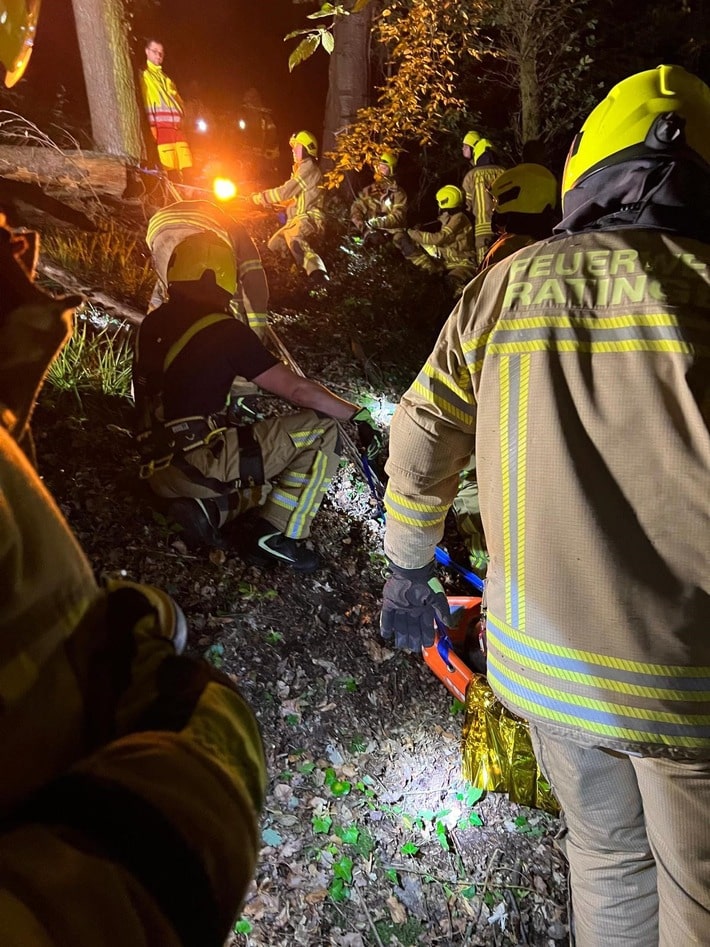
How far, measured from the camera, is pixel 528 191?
445 centimetres

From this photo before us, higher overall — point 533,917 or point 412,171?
point 412,171

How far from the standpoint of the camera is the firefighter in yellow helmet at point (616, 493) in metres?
1.48

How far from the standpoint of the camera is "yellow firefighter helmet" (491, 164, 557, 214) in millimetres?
4434

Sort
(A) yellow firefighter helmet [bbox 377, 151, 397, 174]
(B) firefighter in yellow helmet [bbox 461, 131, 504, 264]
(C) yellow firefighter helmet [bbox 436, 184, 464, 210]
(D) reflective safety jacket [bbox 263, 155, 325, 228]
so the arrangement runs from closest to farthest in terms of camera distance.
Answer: (B) firefighter in yellow helmet [bbox 461, 131, 504, 264]
(D) reflective safety jacket [bbox 263, 155, 325, 228]
(A) yellow firefighter helmet [bbox 377, 151, 397, 174]
(C) yellow firefighter helmet [bbox 436, 184, 464, 210]

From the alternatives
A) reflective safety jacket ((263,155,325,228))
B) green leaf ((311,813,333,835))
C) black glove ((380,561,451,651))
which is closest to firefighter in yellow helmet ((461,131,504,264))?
reflective safety jacket ((263,155,325,228))

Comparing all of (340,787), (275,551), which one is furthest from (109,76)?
(340,787)

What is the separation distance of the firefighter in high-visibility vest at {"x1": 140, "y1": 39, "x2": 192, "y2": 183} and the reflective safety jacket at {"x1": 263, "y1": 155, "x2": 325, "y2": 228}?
5.30 ft

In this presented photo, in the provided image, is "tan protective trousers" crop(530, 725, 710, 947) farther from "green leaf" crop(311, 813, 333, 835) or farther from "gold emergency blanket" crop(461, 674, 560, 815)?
"green leaf" crop(311, 813, 333, 835)

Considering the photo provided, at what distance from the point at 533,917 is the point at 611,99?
3232mm

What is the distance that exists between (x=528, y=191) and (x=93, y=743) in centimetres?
469

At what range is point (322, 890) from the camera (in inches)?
102

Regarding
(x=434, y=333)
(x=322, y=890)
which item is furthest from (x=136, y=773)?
(x=434, y=333)

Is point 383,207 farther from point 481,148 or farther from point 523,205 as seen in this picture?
point 523,205

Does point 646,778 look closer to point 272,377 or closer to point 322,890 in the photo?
point 322,890
